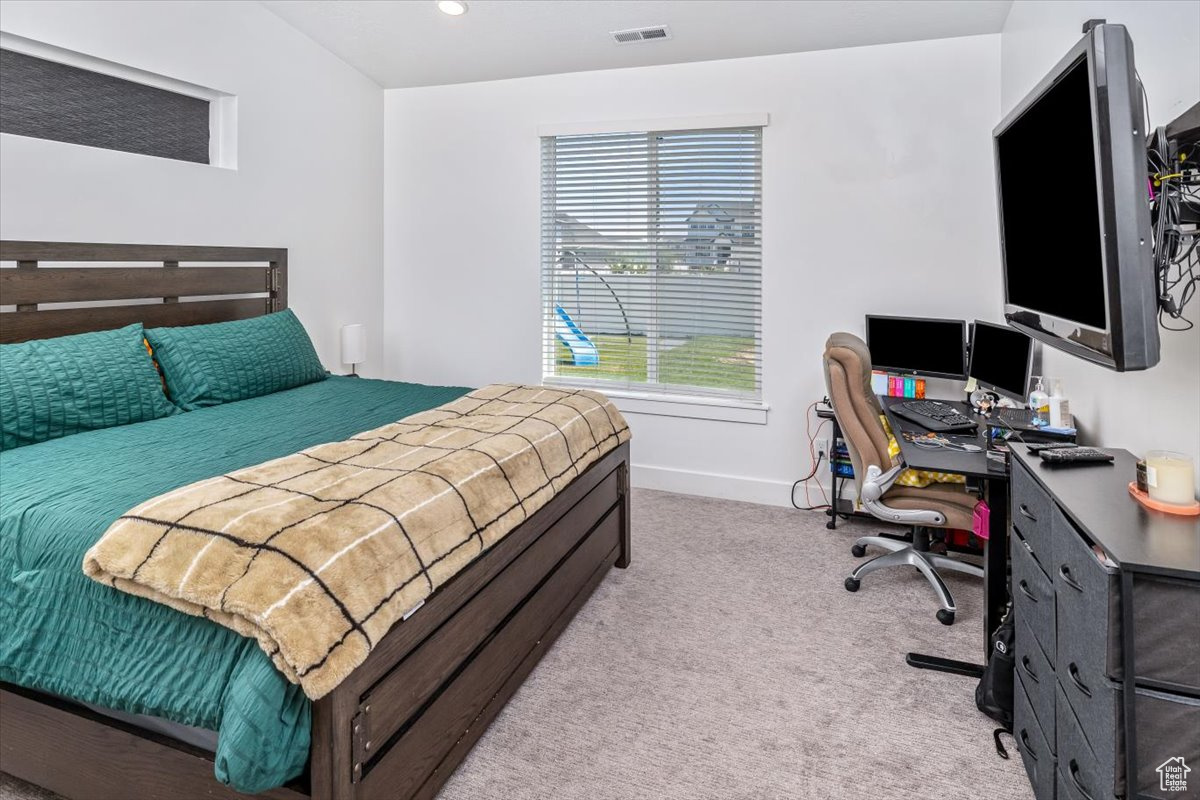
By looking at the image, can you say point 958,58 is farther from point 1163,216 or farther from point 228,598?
point 228,598

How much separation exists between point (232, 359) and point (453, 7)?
6.65 ft

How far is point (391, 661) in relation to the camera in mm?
1426

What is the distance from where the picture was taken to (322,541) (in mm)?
1341

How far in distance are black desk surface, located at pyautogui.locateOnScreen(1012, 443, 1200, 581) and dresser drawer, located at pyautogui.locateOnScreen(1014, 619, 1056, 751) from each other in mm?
393

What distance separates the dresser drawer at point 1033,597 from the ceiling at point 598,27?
268 cm

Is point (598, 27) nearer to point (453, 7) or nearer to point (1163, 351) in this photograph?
point (453, 7)

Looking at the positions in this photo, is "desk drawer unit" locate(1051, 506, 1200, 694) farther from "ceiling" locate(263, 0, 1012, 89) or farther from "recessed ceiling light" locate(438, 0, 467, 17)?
"recessed ceiling light" locate(438, 0, 467, 17)

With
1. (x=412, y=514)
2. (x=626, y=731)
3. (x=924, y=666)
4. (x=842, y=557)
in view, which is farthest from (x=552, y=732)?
(x=842, y=557)

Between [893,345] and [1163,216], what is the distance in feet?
7.35

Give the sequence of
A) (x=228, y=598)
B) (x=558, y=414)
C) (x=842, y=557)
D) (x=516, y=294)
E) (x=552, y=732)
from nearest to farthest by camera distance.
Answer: (x=228, y=598), (x=552, y=732), (x=558, y=414), (x=842, y=557), (x=516, y=294)

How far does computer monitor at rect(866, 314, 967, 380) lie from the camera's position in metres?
3.38

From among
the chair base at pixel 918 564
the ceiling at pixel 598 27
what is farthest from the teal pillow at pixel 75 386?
the chair base at pixel 918 564

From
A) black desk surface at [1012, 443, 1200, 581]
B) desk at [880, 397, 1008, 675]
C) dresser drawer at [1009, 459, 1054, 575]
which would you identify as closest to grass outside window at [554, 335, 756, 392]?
desk at [880, 397, 1008, 675]

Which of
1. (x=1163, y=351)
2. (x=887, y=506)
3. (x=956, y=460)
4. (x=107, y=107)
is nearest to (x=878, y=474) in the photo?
(x=887, y=506)
